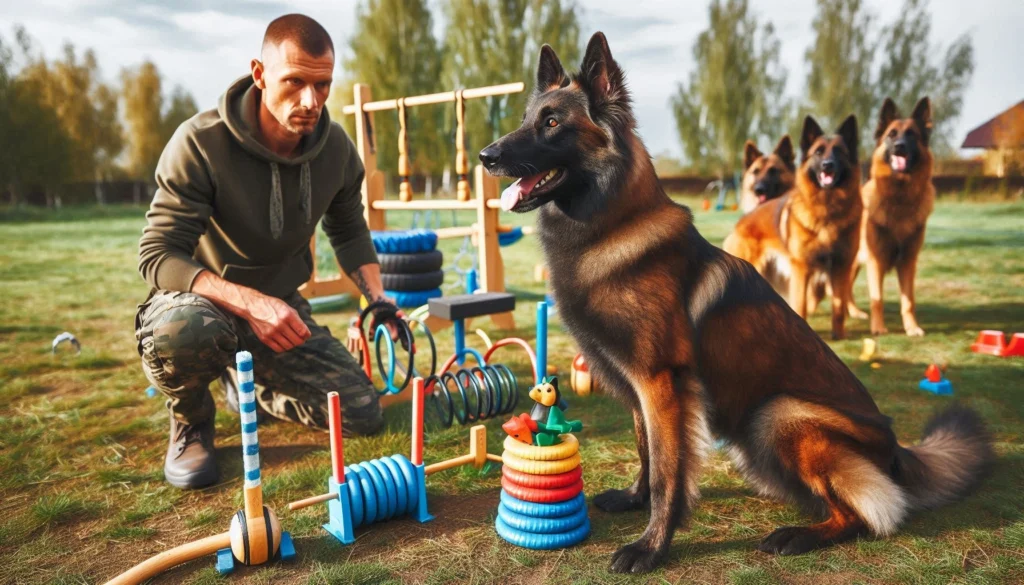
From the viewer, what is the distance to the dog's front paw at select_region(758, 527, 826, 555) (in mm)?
2270

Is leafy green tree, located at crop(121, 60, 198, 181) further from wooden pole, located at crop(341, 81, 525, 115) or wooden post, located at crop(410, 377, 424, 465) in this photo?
wooden post, located at crop(410, 377, 424, 465)

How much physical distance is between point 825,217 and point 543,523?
4744mm

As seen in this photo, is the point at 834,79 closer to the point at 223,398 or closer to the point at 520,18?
the point at 520,18

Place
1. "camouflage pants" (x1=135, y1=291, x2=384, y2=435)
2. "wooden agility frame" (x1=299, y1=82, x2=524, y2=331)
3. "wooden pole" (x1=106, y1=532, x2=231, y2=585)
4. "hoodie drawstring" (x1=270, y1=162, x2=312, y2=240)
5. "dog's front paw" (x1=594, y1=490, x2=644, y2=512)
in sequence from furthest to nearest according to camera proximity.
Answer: "wooden agility frame" (x1=299, y1=82, x2=524, y2=331) → "hoodie drawstring" (x1=270, y1=162, x2=312, y2=240) → "camouflage pants" (x1=135, y1=291, x2=384, y2=435) → "dog's front paw" (x1=594, y1=490, x2=644, y2=512) → "wooden pole" (x1=106, y1=532, x2=231, y2=585)

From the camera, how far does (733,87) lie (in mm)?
34062

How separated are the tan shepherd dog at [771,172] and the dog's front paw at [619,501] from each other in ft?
18.7

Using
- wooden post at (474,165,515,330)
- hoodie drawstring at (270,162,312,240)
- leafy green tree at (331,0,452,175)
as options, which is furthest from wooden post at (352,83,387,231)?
leafy green tree at (331,0,452,175)

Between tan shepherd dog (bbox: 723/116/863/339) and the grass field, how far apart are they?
623 millimetres

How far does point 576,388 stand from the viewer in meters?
4.25

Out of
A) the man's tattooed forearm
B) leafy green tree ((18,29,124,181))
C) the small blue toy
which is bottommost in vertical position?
the small blue toy

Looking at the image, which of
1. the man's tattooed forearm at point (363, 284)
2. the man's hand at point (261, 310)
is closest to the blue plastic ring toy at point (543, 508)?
the man's hand at point (261, 310)

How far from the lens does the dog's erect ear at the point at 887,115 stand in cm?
611

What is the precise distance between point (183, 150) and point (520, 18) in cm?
3304

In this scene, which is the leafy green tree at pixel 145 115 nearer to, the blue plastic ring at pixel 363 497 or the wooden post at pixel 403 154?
the wooden post at pixel 403 154
